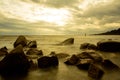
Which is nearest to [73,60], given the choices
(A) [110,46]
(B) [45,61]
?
(B) [45,61]

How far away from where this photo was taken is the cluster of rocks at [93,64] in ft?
43.0

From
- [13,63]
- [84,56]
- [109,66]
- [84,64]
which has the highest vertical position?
[13,63]

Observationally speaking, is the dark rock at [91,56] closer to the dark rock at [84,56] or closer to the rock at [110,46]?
Result: the dark rock at [84,56]

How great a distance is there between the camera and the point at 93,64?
1367cm

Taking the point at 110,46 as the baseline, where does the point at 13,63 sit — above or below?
above

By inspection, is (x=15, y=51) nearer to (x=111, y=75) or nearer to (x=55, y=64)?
(x=55, y=64)

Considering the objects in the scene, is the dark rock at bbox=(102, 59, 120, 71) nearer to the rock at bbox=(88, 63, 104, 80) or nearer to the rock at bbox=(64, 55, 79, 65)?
the rock at bbox=(64, 55, 79, 65)

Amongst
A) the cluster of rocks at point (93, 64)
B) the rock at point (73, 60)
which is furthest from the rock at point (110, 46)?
the rock at point (73, 60)

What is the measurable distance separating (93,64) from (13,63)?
20.3 ft

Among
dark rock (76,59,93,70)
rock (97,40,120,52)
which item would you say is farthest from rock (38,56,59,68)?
rock (97,40,120,52)

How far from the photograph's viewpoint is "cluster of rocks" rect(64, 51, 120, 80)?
13.1m

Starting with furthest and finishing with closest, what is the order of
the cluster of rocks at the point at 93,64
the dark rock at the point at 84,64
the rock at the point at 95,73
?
the dark rock at the point at 84,64
the cluster of rocks at the point at 93,64
the rock at the point at 95,73

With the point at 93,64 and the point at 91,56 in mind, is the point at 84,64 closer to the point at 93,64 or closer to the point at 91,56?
the point at 93,64

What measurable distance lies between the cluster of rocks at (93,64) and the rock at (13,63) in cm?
472
